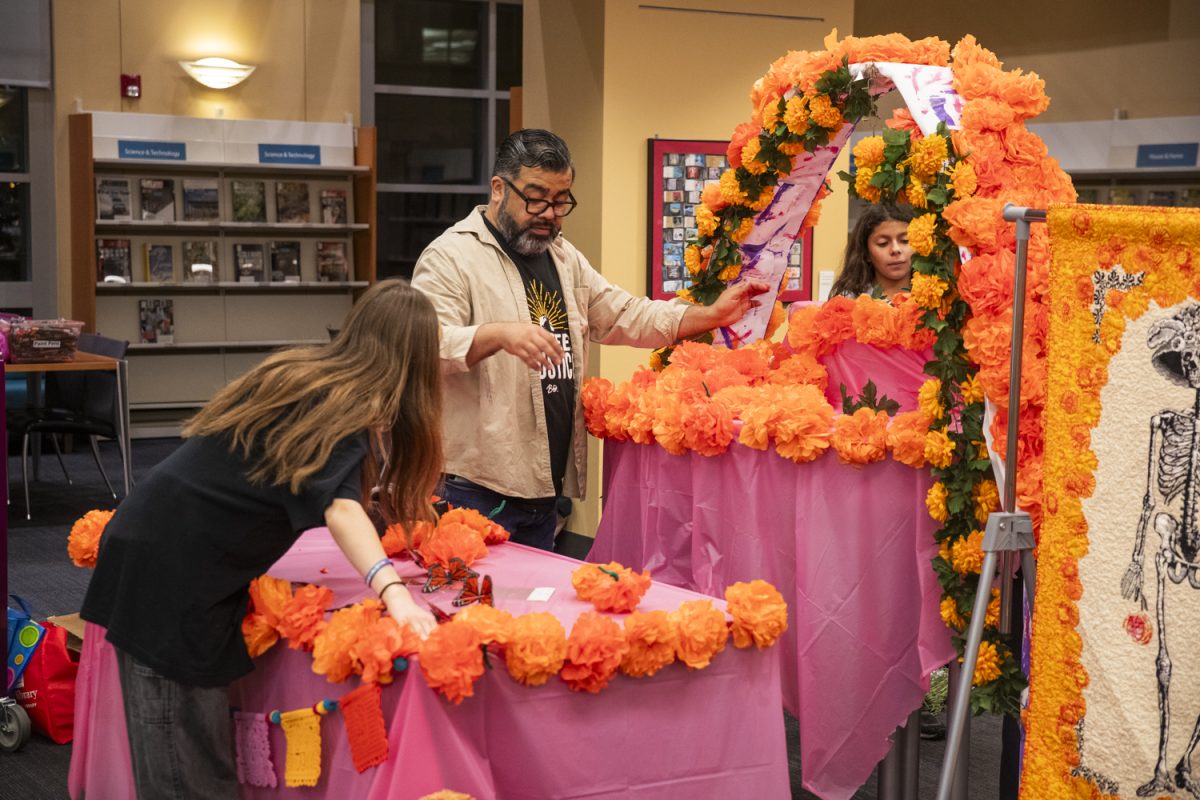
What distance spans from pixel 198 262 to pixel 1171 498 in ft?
32.9

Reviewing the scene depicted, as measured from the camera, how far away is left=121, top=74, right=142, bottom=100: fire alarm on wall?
10.6m

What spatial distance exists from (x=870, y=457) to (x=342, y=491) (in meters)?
Result: 1.36

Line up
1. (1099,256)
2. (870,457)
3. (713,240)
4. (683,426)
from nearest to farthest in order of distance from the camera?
(1099,256)
(870,457)
(683,426)
(713,240)

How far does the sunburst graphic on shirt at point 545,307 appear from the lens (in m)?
3.58

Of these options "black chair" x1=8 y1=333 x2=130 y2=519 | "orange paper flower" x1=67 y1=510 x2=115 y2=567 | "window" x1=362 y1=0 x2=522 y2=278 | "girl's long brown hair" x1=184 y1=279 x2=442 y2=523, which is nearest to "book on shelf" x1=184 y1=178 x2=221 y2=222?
"window" x1=362 y1=0 x2=522 y2=278

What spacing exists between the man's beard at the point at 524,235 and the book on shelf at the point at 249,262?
8.10 m

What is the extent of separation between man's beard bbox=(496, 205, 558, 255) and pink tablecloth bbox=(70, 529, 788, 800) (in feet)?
3.84

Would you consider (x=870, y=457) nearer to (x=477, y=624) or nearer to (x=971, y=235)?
(x=971, y=235)

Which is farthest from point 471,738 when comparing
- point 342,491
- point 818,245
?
point 818,245

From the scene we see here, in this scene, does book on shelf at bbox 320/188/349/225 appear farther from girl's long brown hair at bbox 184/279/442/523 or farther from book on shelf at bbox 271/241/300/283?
girl's long brown hair at bbox 184/279/442/523

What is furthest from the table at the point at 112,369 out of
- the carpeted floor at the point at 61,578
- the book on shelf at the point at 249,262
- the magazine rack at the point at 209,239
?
the book on shelf at the point at 249,262

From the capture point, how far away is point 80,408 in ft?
25.5

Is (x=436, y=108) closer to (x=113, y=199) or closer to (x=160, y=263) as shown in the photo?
(x=160, y=263)

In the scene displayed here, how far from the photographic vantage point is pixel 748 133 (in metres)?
3.94
